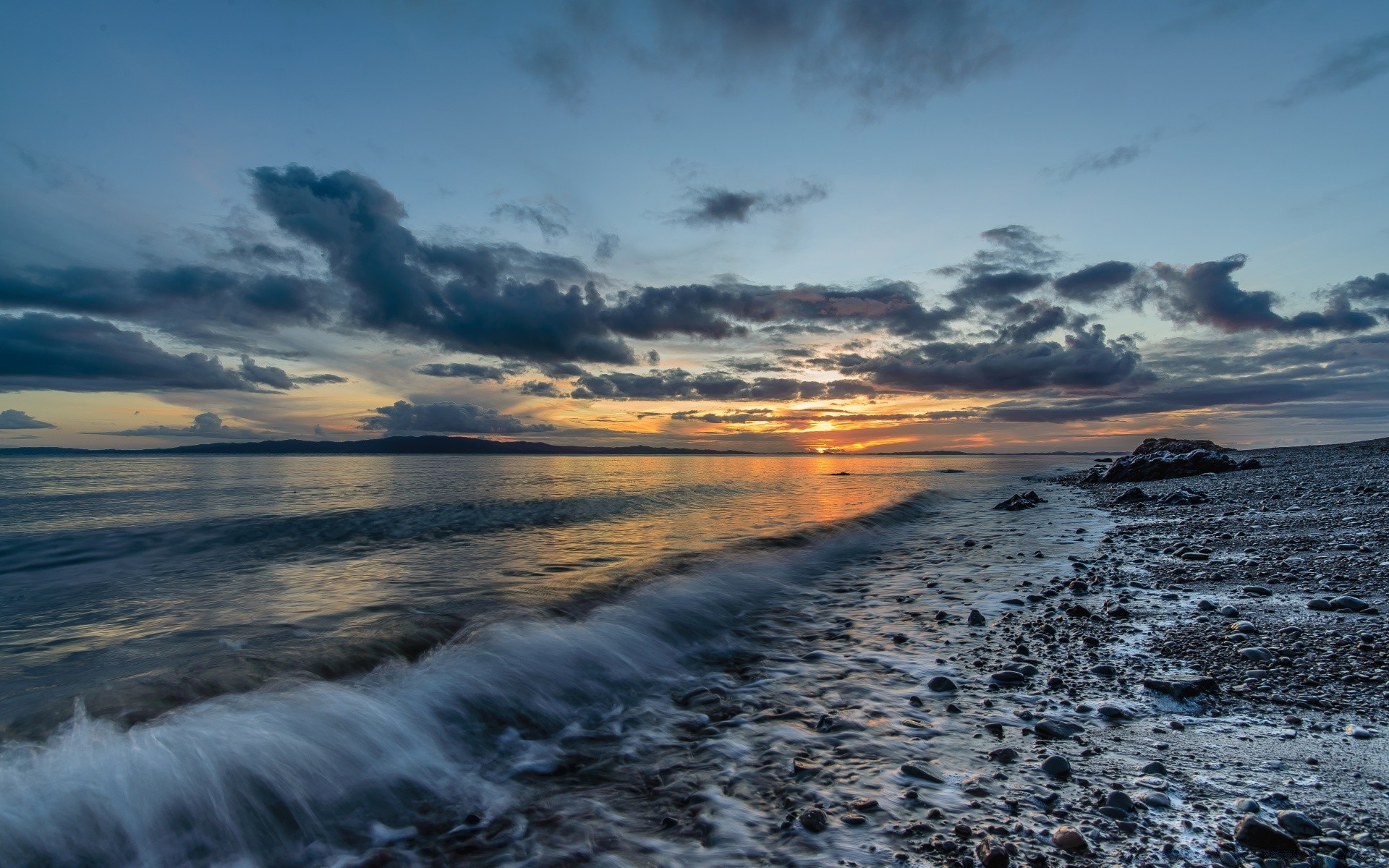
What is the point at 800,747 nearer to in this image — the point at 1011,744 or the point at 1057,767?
the point at 1011,744

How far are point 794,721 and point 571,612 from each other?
5080 mm

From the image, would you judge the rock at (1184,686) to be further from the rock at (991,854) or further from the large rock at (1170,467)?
the large rock at (1170,467)

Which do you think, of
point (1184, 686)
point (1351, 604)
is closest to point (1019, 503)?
point (1351, 604)

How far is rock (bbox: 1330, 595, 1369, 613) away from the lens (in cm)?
682

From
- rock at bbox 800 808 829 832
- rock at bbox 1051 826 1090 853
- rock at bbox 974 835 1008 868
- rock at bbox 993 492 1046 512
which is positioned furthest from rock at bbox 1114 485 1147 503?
rock at bbox 800 808 829 832

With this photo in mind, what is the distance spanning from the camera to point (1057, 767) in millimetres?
3906

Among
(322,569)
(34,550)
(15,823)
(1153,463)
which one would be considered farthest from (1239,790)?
(1153,463)

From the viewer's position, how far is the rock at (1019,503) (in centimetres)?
2454

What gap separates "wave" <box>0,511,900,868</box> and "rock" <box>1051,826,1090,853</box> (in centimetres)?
367

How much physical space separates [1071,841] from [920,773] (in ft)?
3.39

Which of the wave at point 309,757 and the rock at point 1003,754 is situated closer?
the wave at point 309,757

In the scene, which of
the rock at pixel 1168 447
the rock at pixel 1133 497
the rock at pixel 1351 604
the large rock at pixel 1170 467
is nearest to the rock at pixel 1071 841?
the rock at pixel 1351 604

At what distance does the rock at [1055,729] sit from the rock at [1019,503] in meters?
21.8

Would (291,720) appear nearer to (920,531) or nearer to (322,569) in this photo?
(322,569)
